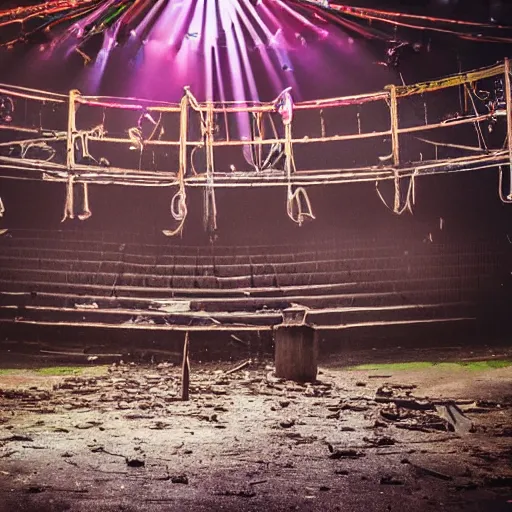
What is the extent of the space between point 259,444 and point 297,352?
3248 mm

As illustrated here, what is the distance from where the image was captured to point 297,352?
8492 mm

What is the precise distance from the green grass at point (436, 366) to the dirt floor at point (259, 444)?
1.62 ft

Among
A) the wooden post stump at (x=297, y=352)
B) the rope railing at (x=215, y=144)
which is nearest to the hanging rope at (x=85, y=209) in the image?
the rope railing at (x=215, y=144)

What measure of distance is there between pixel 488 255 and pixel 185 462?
10.3 m

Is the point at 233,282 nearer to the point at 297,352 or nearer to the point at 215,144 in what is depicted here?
the point at 215,144

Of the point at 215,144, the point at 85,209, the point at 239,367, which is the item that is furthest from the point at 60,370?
the point at 215,144

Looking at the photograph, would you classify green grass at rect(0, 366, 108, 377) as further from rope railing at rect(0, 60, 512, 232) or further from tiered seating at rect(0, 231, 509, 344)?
rope railing at rect(0, 60, 512, 232)

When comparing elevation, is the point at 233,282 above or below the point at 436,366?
above

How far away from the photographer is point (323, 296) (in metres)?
12.3

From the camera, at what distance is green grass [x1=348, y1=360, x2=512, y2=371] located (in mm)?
9625

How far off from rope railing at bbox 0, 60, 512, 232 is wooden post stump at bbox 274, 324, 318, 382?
13.4 ft

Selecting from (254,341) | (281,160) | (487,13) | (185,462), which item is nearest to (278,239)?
(281,160)

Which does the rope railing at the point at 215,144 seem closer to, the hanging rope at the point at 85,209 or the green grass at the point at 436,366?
the hanging rope at the point at 85,209

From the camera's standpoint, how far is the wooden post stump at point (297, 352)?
837 cm
